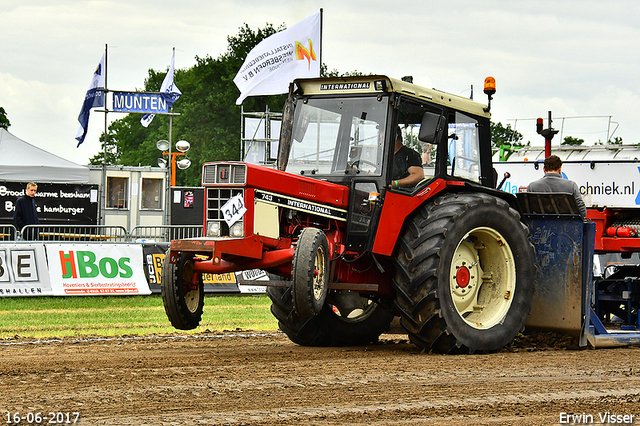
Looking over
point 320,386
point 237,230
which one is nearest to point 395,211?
point 237,230

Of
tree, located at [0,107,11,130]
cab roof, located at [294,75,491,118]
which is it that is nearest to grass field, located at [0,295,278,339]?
cab roof, located at [294,75,491,118]

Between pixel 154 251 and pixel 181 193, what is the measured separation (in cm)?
994

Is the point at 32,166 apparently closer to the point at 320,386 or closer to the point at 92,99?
the point at 92,99

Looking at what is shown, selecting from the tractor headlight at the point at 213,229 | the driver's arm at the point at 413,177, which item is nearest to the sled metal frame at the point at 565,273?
the driver's arm at the point at 413,177

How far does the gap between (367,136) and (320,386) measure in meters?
2.76

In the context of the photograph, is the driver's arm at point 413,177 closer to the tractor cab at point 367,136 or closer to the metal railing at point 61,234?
the tractor cab at point 367,136

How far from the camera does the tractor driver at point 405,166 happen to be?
25.4 ft

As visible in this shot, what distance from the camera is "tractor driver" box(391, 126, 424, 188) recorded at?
25.4ft

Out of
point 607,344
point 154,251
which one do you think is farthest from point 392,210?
point 154,251

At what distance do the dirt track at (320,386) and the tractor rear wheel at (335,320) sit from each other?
403 millimetres

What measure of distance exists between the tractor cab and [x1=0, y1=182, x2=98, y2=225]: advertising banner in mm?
17575

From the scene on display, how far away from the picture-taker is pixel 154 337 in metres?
10.3

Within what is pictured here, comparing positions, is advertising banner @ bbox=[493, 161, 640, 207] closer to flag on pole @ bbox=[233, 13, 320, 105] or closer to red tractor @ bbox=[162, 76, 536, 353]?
flag on pole @ bbox=[233, 13, 320, 105]

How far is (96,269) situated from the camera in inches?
624
